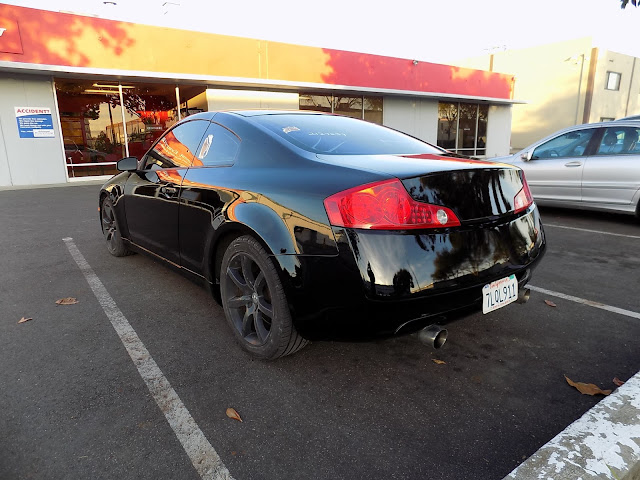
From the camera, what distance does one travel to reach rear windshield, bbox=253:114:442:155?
8.59ft

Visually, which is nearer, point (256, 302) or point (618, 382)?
point (618, 382)

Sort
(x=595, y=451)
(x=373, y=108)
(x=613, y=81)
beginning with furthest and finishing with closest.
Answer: (x=613, y=81)
(x=373, y=108)
(x=595, y=451)

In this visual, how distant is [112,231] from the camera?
4766 millimetres

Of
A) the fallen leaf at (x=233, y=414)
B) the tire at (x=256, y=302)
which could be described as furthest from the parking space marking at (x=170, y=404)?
the tire at (x=256, y=302)

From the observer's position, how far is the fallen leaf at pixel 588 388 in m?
2.21

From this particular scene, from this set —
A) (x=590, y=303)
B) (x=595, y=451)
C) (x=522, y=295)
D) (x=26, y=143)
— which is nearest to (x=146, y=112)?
(x=26, y=143)

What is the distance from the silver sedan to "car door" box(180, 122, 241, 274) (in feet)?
19.3

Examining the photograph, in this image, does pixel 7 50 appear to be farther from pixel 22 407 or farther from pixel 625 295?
pixel 625 295

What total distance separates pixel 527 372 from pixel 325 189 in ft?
5.21

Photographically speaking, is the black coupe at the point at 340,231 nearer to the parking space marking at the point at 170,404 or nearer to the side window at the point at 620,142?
the parking space marking at the point at 170,404

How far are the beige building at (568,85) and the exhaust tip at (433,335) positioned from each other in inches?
1351

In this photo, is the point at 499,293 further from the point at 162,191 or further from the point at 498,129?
the point at 498,129

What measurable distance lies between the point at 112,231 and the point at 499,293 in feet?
13.6

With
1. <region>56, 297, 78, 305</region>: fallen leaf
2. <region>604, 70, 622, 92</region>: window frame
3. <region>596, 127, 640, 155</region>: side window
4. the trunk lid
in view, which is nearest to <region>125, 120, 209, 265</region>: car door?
<region>56, 297, 78, 305</region>: fallen leaf
